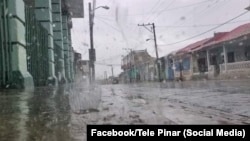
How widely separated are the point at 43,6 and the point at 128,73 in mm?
68560

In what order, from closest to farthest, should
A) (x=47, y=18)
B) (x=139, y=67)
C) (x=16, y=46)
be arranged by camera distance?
(x=16, y=46)
(x=47, y=18)
(x=139, y=67)

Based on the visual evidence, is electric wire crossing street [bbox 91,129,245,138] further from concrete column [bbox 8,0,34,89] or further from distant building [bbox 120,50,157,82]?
distant building [bbox 120,50,157,82]

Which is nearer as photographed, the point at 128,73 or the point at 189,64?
the point at 189,64

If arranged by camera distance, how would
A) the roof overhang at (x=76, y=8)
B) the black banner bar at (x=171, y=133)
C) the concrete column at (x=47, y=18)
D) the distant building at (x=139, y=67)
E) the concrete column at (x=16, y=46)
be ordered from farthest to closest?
the distant building at (x=139, y=67) < the roof overhang at (x=76, y=8) < the concrete column at (x=47, y=18) < the concrete column at (x=16, y=46) < the black banner bar at (x=171, y=133)

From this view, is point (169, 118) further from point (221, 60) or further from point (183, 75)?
point (183, 75)

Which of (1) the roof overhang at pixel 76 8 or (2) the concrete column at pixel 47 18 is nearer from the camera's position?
(2) the concrete column at pixel 47 18

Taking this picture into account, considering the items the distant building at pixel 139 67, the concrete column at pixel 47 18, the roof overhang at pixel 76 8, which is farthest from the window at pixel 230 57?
the distant building at pixel 139 67

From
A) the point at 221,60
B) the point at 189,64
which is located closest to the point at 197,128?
the point at 221,60

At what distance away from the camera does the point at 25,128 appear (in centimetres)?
289

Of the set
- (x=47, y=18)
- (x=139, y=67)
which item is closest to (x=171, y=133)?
(x=47, y=18)

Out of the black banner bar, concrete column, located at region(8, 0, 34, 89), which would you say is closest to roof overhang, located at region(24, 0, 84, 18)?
concrete column, located at region(8, 0, 34, 89)

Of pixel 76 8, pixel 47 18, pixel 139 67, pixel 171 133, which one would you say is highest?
pixel 76 8

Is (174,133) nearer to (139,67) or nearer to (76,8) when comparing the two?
(76,8)

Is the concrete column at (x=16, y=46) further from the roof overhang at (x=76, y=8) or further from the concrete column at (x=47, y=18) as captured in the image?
the roof overhang at (x=76, y=8)
